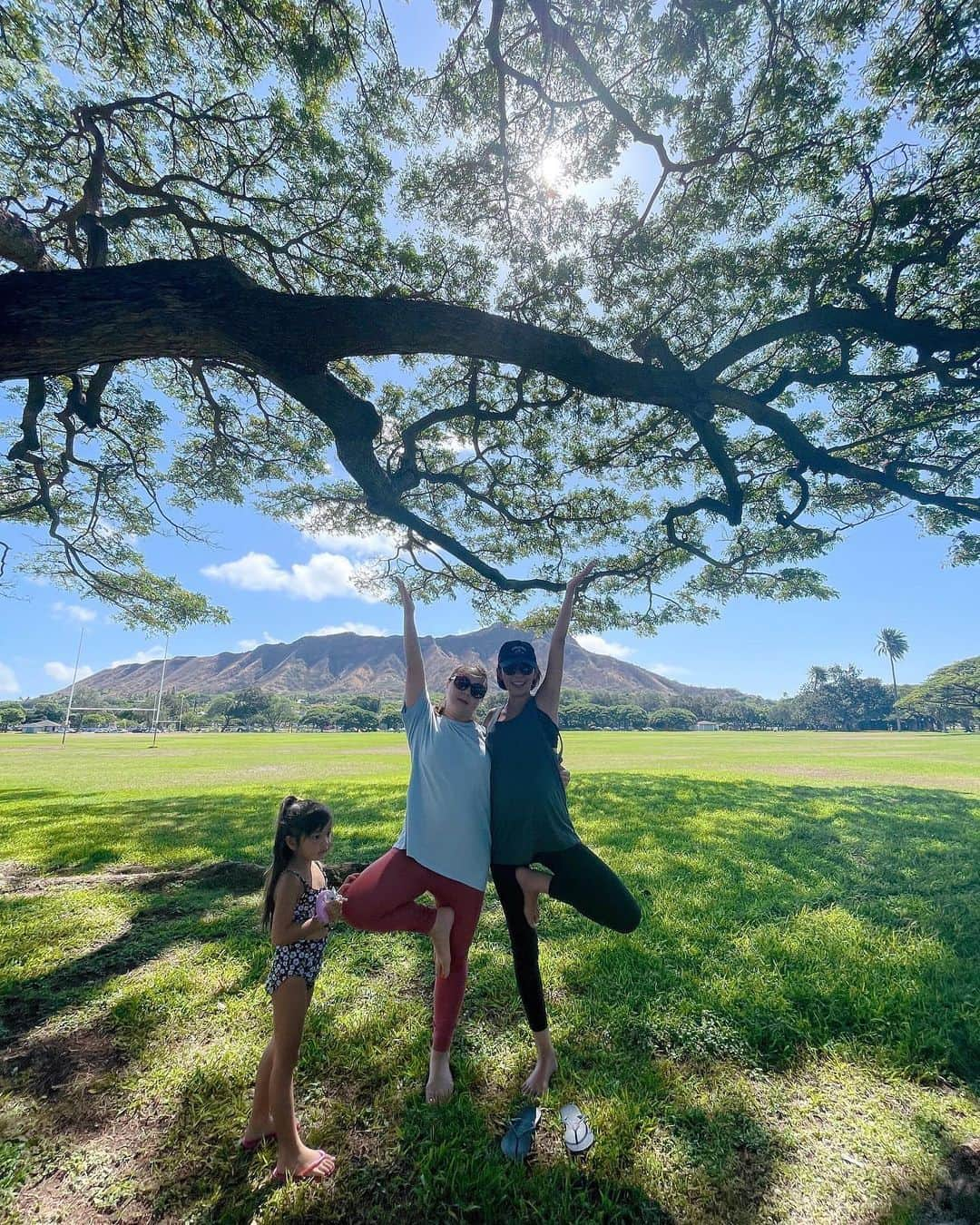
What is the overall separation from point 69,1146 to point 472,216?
9.59m

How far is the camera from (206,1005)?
10.2 feet

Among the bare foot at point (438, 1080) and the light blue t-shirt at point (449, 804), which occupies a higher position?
the light blue t-shirt at point (449, 804)

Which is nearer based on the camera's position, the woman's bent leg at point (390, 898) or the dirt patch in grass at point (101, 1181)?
the dirt patch in grass at point (101, 1181)

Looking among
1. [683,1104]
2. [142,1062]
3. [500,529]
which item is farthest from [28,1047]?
[500,529]

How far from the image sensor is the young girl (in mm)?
2080

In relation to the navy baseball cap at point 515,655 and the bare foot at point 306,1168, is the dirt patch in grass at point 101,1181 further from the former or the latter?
the navy baseball cap at point 515,655

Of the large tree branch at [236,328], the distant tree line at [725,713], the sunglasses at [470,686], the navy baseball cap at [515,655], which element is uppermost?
the large tree branch at [236,328]

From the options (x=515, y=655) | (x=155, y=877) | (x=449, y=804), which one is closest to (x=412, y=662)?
(x=515, y=655)

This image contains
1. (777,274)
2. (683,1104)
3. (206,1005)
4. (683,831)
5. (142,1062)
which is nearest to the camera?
(683,1104)

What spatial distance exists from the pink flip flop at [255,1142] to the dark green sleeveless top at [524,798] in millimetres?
1516

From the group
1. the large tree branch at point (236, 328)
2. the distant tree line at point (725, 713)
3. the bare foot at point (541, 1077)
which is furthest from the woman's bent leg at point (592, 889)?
the distant tree line at point (725, 713)

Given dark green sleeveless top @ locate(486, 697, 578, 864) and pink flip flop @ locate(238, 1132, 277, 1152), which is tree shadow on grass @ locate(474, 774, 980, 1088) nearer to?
dark green sleeveless top @ locate(486, 697, 578, 864)

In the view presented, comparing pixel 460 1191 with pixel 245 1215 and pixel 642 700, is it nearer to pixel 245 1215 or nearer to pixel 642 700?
pixel 245 1215

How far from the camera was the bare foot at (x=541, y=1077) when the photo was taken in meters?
2.48
